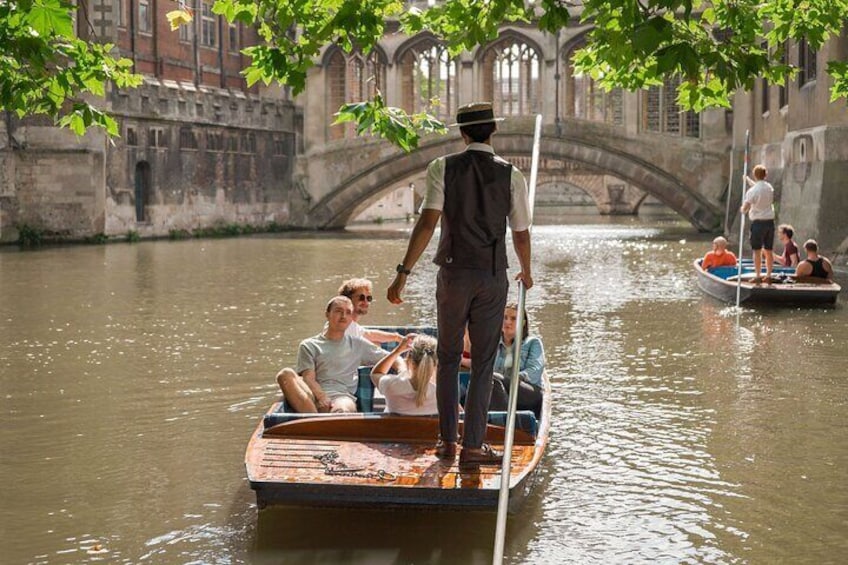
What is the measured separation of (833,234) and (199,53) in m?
15.3

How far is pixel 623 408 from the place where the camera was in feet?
27.3

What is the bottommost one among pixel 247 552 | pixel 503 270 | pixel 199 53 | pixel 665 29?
pixel 247 552

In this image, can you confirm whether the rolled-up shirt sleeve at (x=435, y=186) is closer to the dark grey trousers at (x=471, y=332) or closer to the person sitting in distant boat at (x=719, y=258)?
the dark grey trousers at (x=471, y=332)

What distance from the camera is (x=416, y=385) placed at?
20.5 ft

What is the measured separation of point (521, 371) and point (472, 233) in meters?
1.80

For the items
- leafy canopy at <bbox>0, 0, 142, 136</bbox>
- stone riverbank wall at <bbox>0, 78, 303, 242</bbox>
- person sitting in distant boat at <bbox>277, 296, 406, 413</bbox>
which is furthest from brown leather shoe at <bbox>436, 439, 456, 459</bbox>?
stone riverbank wall at <bbox>0, 78, 303, 242</bbox>

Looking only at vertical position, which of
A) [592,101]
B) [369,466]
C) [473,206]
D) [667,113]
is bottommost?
[369,466]

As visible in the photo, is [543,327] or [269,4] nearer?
[269,4]

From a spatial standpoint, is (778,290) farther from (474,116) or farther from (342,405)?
(474,116)

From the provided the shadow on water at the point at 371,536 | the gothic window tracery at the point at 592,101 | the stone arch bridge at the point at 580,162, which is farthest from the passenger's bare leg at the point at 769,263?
the gothic window tracery at the point at 592,101

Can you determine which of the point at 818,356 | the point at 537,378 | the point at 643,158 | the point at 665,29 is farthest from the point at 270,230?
the point at 665,29

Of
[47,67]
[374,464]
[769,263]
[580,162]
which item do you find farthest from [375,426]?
[580,162]

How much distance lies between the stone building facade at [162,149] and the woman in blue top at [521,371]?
17831 mm

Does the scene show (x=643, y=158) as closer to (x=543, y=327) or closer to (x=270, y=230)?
(x=270, y=230)
